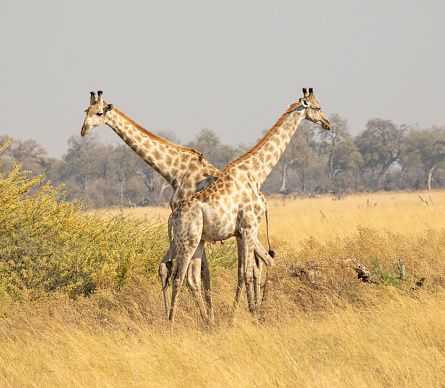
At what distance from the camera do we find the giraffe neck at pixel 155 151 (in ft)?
21.0

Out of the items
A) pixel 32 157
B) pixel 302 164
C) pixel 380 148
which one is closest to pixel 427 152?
pixel 380 148

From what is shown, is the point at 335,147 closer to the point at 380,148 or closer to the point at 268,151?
the point at 380,148

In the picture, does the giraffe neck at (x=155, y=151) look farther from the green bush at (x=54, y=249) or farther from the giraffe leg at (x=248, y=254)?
the green bush at (x=54, y=249)

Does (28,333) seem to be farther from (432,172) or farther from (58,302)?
(432,172)

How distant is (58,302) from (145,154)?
7.77ft

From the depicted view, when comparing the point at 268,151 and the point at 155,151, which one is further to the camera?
the point at 268,151

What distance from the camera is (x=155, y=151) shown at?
6488 mm

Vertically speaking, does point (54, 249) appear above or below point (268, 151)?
below

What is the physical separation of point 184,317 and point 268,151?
Result: 2.36 metres

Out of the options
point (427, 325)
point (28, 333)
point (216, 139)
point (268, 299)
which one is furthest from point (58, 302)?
point (216, 139)

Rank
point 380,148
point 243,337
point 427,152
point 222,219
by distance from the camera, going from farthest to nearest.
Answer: point 380,148 < point 427,152 < point 222,219 < point 243,337

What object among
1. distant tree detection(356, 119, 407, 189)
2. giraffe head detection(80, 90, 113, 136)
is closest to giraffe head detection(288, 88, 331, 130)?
giraffe head detection(80, 90, 113, 136)

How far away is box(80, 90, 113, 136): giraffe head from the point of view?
240 inches

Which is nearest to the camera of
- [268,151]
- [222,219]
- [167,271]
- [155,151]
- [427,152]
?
[222,219]
